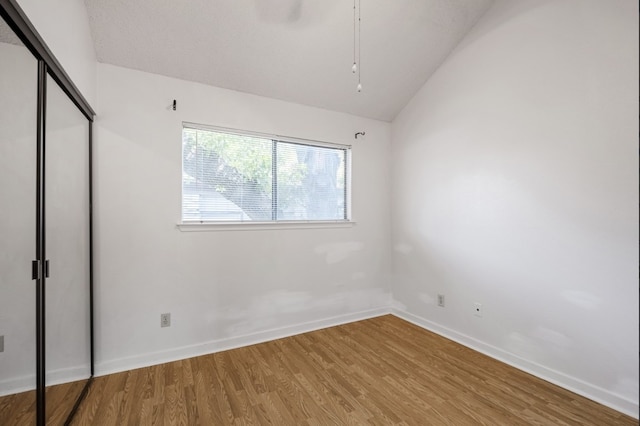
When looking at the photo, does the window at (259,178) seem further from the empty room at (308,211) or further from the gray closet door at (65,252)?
the gray closet door at (65,252)

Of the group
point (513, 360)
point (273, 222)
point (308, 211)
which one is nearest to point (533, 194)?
point (513, 360)

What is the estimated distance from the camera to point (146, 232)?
2.38m

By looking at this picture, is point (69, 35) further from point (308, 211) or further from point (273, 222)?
point (308, 211)

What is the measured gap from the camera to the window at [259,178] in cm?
264

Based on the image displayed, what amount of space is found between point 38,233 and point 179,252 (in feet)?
3.77

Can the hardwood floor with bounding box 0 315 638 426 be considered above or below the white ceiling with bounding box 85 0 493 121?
below

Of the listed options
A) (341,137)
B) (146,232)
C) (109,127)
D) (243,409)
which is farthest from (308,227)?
(109,127)

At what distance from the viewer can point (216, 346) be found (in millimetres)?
2619

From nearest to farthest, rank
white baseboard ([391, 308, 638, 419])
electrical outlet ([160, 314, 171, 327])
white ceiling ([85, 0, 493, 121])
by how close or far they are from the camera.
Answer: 1. white baseboard ([391, 308, 638, 419])
2. white ceiling ([85, 0, 493, 121])
3. electrical outlet ([160, 314, 171, 327])

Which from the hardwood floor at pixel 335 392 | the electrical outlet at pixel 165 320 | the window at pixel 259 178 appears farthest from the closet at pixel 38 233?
the window at pixel 259 178

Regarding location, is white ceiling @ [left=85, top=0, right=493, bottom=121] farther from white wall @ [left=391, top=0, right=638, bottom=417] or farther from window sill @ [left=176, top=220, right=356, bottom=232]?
window sill @ [left=176, top=220, right=356, bottom=232]

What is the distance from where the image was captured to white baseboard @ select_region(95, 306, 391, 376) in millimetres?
2266

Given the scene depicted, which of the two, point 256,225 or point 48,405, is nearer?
point 48,405

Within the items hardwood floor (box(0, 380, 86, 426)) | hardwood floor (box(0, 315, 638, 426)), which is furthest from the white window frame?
hardwood floor (box(0, 380, 86, 426))
